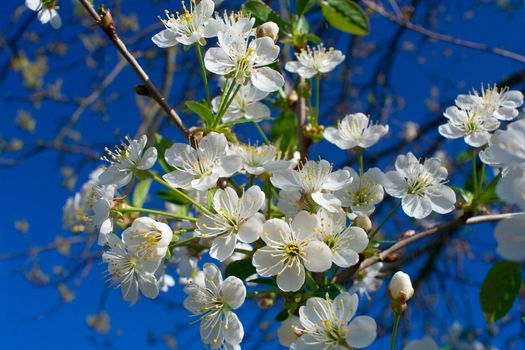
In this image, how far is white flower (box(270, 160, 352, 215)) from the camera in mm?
1005

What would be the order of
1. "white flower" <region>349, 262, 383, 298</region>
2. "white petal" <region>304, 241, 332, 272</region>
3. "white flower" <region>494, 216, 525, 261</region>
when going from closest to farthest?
"white flower" <region>494, 216, 525, 261</region> < "white petal" <region>304, 241, 332, 272</region> < "white flower" <region>349, 262, 383, 298</region>

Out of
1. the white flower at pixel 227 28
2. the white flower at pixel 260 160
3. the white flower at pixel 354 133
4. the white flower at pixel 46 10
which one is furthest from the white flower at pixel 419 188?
the white flower at pixel 46 10

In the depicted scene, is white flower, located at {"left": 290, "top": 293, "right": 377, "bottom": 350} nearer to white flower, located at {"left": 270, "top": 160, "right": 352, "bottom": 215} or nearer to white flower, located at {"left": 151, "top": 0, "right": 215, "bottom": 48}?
white flower, located at {"left": 270, "top": 160, "right": 352, "bottom": 215}

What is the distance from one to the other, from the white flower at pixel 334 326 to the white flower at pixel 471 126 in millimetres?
462

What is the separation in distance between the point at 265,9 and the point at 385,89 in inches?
71.4

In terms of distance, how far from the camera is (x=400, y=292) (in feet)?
3.36

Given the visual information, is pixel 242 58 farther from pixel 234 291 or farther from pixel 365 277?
pixel 365 277

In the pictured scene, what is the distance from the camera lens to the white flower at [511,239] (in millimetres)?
679

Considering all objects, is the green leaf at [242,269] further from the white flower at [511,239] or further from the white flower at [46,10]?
the white flower at [46,10]

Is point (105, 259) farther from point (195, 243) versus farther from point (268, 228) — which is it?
point (268, 228)

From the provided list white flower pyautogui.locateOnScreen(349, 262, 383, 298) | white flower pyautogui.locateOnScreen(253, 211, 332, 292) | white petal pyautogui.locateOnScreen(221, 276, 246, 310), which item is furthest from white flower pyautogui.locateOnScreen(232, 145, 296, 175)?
white flower pyautogui.locateOnScreen(349, 262, 383, 298)

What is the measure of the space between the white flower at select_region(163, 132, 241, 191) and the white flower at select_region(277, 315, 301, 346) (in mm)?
294

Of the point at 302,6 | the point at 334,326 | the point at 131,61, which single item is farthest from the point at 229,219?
the point at 302,6

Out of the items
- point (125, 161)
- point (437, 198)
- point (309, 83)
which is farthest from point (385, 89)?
point (125, 161)
